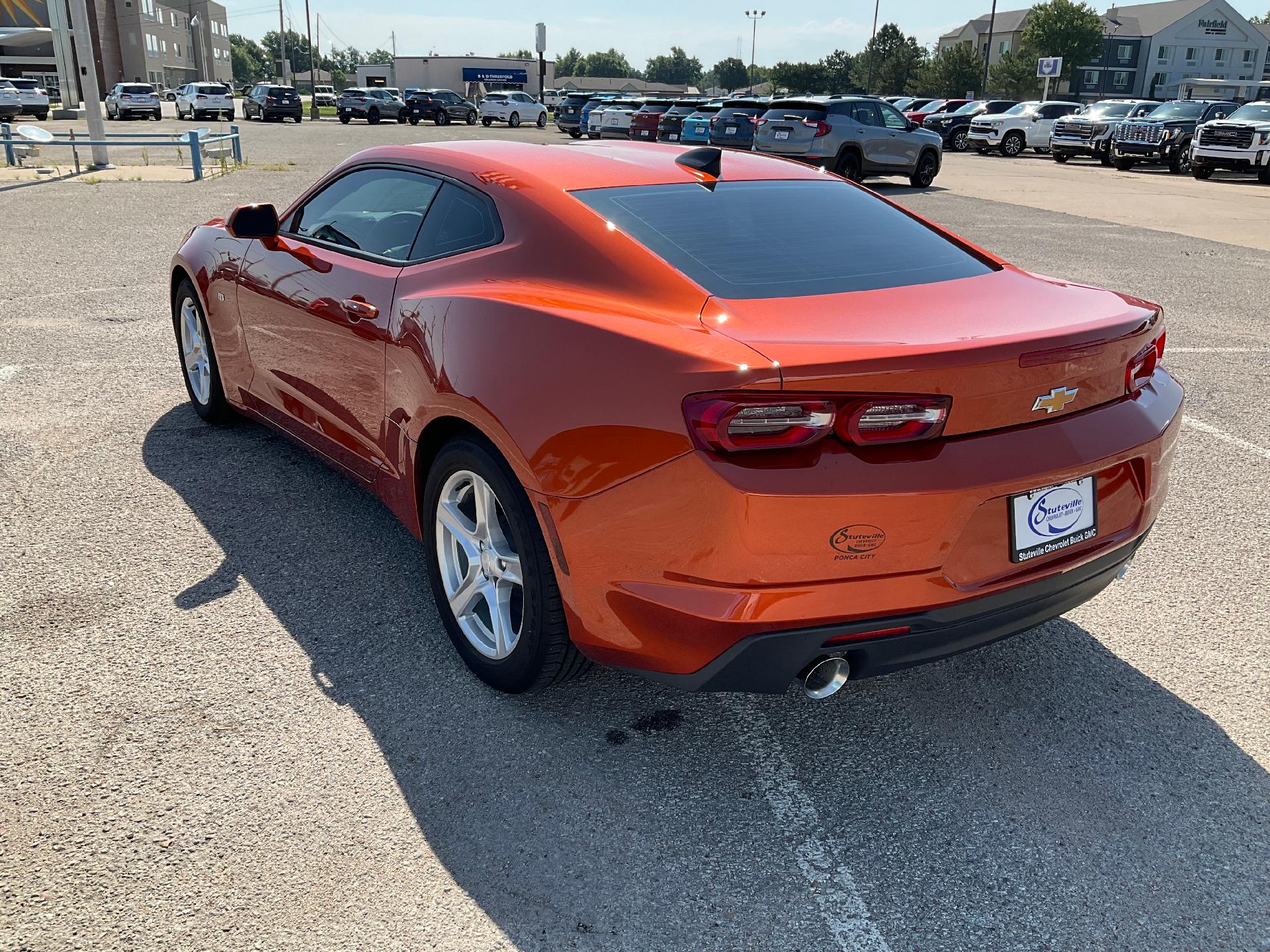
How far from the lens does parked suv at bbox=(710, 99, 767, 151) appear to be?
22344mm

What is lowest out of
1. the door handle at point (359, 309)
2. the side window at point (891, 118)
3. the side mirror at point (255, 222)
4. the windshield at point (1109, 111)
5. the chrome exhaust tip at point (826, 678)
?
the chrome exhaust tip at point (826, 678)

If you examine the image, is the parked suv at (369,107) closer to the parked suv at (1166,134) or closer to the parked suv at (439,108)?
the parked suv at (439,108)

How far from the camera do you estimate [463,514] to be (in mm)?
3215

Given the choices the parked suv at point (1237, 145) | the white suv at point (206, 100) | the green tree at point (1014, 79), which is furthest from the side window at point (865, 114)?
the green tree at point (1014, 79)

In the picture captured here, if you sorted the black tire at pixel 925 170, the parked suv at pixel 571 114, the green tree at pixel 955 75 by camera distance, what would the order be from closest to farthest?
the black tire at pixel 925 170, the parked suv at pixel 571 114, the green tree at pixel 955 75

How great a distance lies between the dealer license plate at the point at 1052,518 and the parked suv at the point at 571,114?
39.3 metres

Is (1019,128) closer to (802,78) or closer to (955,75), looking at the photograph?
(955,75)

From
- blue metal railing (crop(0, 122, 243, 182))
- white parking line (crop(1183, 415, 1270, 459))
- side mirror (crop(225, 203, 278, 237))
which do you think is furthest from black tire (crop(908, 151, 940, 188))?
side mirror (crop(225, 203, 278, 237))

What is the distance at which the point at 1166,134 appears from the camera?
2759 cm

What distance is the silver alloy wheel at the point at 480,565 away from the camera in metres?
3.01

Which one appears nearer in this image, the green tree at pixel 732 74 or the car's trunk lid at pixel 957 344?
the car's trunk lid at pixel 957 344

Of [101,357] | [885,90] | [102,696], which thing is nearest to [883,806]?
[102,696]

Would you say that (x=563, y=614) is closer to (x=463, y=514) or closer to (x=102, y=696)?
(x=463, y=514)

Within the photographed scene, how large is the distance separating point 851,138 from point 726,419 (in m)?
19.7
